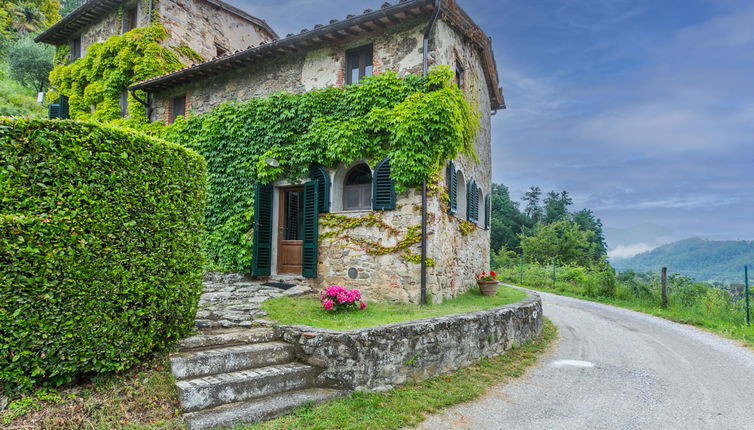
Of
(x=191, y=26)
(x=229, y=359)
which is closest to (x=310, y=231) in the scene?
(x=229, y=359)

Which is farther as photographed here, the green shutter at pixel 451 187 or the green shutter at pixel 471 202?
the green shutter at pixel 471 202

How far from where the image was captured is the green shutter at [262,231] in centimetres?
1014

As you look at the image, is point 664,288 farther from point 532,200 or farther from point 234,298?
point 532,200

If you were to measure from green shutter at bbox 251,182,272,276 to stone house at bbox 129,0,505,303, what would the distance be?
26 millimetres

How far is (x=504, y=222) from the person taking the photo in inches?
1779

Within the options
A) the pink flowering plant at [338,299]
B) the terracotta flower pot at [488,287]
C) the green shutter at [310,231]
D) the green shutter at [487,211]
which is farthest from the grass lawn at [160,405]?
the green shutter at [487,211]

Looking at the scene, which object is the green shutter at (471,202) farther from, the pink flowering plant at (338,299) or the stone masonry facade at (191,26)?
the stone masonry facade at (191,26)

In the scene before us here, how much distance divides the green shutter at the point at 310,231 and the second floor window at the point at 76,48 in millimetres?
14491

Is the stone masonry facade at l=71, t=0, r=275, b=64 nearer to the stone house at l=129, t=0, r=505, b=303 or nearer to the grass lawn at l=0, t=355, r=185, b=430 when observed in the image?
the stone house at l=129, t=0, r=505, b=303

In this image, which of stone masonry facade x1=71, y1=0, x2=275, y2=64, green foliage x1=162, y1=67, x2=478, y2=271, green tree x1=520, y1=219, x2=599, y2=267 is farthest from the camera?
green tree x1=520, y1=219, x2=599, y2=267

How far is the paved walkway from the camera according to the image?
238 inches

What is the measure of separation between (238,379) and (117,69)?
14.6m

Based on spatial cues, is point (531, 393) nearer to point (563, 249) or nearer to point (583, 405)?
point (583, 405)

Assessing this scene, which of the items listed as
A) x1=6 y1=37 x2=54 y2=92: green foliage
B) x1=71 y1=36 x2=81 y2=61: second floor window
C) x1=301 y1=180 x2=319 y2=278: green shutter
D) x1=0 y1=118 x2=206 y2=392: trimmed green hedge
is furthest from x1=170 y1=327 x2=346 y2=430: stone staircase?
x1=6 y1=37 x2=54 y2=92: green foliage
